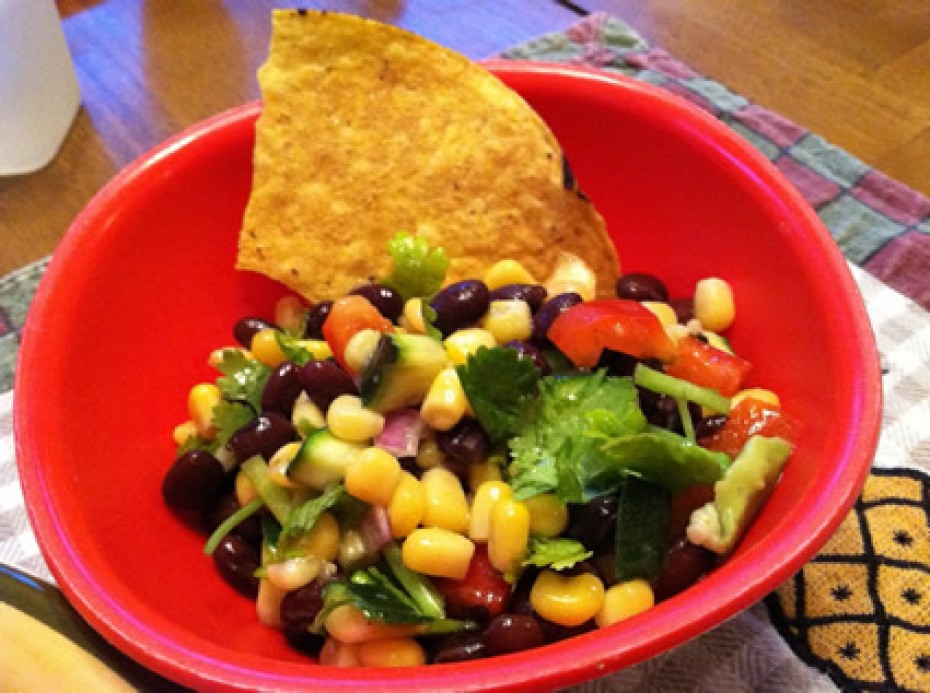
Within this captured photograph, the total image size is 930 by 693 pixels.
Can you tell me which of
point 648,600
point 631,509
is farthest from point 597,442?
point 648,600

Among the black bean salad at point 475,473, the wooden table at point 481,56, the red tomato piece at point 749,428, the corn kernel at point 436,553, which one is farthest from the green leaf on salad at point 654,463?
the wooden table at point 481,56

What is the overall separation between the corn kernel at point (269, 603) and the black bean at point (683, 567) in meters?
0.56

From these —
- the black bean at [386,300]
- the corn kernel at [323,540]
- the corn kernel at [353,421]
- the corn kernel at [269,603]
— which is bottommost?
the corn kernel at [269,603]

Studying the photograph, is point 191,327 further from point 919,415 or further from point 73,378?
point 919,415

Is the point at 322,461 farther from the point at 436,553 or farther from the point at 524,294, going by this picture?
the point at 524,294

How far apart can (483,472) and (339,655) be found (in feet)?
1.11

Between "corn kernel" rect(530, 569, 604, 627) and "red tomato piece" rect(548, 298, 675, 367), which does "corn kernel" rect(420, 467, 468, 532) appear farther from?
"red tomato piece" rect(548, 298, 675, 367)

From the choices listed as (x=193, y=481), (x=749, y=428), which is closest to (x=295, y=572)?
(x=193, y=481)


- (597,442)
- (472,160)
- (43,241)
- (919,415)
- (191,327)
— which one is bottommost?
(43,241)

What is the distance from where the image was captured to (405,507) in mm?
1319

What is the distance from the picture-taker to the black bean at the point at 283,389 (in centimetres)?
148

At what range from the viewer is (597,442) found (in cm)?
132

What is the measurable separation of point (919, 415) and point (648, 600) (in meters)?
0.79

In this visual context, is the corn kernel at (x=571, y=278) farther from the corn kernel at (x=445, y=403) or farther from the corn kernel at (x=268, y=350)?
the corn kernel at (x=268, y=350)
